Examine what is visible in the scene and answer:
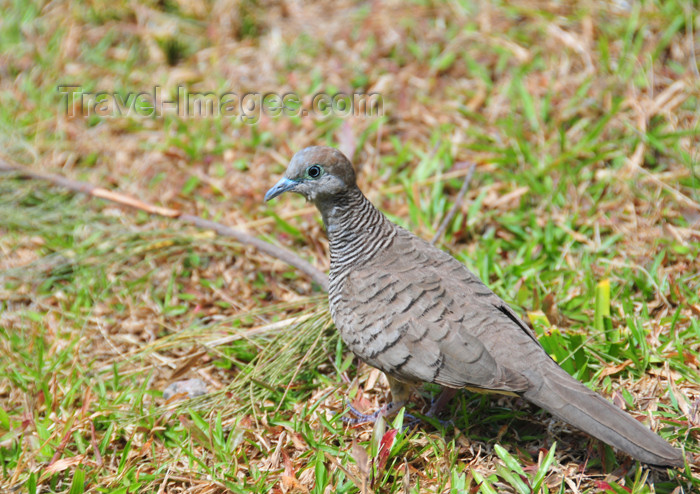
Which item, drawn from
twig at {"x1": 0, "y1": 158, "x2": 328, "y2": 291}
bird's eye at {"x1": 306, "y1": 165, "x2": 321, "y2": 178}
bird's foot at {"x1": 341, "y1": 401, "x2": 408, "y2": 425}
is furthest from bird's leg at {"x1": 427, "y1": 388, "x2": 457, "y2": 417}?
bird's eye at {"x1": 306, "y1": 165, "x2": 321, "y2": 178}

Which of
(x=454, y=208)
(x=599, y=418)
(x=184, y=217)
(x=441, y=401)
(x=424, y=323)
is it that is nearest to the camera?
(x=599, y=418)

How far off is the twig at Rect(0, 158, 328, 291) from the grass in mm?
118

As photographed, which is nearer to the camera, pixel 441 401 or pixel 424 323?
pixel 424 323

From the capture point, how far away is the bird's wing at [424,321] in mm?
3158

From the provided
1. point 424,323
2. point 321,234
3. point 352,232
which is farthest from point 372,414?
point 321,234

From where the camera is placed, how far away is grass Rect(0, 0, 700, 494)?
11.5ft

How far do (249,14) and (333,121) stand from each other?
1.88 metres

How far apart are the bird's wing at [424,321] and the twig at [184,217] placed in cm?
78

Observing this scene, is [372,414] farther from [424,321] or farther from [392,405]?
[424,321]

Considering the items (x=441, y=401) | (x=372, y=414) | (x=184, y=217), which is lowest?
(x=372, y=414)

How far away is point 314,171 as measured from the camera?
3.71 m

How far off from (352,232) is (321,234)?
132 cm

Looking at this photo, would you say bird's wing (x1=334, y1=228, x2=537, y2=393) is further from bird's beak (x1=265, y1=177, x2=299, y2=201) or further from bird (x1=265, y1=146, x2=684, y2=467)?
bird's beak (x1=265, y1=177, x2=299, y2=201)

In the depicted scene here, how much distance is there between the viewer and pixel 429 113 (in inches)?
229
